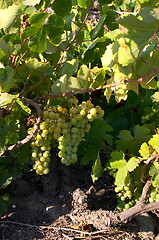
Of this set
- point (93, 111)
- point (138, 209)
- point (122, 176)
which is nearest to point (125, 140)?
point (122, 176)

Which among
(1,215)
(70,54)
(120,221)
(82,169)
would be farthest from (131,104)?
(1,215)

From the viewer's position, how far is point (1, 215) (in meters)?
1.60

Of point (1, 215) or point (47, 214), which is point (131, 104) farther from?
point (1, 215)

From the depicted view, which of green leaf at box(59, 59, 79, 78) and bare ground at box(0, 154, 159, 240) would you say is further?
bare ground at box(0, 154, 159, 240)

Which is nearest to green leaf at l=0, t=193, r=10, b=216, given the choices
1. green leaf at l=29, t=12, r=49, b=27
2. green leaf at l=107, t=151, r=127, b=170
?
green leaf at l=107, t=151, r=127, b=170

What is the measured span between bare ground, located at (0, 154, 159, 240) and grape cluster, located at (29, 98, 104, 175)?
0.52 meters

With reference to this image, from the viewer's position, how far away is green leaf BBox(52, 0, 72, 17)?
1.20m

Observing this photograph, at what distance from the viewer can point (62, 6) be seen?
1.21 m

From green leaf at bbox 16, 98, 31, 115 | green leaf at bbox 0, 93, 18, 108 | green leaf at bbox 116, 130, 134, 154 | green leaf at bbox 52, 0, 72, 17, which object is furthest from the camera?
green leaf at bbox 116, 130, 134, 154

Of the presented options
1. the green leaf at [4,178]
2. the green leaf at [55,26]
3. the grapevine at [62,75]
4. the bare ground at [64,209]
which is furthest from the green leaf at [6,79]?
the bare ground at [64,209]

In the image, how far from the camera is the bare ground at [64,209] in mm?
1520

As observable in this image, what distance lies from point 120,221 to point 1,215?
67cm

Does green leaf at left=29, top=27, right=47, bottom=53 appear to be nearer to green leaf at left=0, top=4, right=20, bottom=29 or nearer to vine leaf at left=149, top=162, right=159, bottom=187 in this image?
green leaf at left=0, top=4, right=20, bottom=29

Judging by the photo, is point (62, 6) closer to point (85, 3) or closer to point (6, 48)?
point (85, 3)
